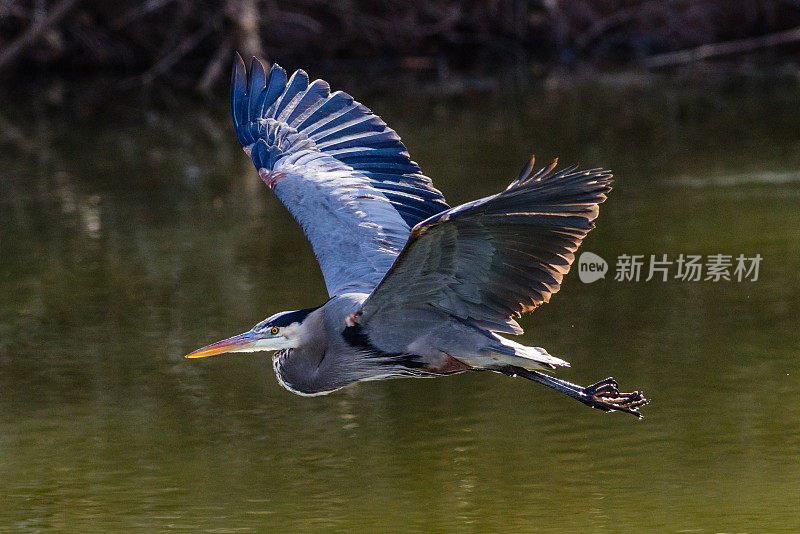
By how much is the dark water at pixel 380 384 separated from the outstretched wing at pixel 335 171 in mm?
886

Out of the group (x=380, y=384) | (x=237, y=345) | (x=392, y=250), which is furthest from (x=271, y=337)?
(x=380, y=384)

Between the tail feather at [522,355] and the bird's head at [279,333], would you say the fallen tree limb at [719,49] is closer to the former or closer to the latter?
the bird's head at [279,333]

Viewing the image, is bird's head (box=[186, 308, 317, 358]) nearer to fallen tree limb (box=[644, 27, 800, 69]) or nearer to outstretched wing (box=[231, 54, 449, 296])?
outstretched wing (box=[231, 54, 449, 296])

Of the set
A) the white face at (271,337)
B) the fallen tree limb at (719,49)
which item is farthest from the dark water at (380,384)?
the fallen tree limb at (719,49)

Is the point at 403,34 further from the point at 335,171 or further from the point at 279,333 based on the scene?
the point at 279,333

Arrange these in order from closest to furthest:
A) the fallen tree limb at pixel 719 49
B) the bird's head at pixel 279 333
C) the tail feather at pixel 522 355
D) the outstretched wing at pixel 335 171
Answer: the tail feather at pixel 522 355 < the bird's head at pixel 279 333 < the outstretched wing at pixel 335 171 < the fallen tree limb at pixel 719 49

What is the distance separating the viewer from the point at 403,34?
1906cm

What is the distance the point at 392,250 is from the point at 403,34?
13724mm

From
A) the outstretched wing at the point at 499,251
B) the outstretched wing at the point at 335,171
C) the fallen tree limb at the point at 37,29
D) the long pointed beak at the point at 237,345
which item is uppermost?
the fallen tree limb at the point at 37,29

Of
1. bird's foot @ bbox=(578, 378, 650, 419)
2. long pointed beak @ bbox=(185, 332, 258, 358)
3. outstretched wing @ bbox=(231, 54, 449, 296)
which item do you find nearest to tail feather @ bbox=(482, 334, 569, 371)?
bird's foot @ bbox=(578, 378, 650, 419)

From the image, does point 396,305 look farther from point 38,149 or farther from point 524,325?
point 38,149

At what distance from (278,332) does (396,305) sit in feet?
2.29

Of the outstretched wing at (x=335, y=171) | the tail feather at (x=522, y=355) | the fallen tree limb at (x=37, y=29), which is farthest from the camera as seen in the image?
the fallen tree limb at (x=37, y=29)

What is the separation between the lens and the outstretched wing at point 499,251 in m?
4.18
